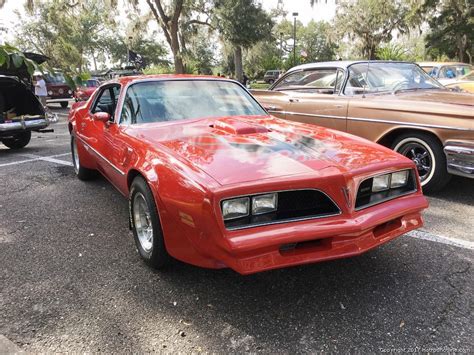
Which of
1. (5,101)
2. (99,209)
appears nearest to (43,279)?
(99,209)

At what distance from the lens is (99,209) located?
4.36m

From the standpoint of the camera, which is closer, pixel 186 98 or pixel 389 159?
pixel 389 159

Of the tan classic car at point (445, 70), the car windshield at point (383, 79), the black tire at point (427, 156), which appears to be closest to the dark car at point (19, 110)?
the car windshield at point (383, 79)

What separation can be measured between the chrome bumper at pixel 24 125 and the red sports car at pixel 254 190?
16.9ft

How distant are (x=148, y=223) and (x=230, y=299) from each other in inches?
34.0

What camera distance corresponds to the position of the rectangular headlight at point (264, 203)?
7.55ft

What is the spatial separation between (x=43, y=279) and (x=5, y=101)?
22.7ft

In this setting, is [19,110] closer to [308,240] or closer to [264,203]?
[264,203]

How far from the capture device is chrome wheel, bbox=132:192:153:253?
2.97m

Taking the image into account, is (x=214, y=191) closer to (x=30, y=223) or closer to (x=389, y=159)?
(x=389, y=159)

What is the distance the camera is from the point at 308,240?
89.9 inches

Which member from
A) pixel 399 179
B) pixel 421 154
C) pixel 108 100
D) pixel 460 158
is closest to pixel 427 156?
pixel 421 154

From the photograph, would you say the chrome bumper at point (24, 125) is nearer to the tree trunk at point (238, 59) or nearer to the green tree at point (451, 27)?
the tree trunk at point (238, 59)

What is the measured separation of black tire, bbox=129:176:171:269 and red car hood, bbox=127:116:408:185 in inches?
13.5
